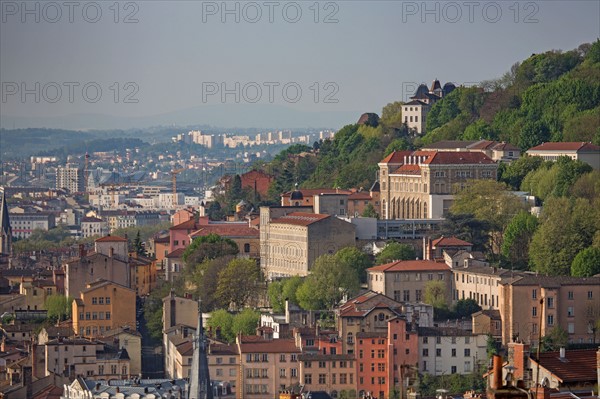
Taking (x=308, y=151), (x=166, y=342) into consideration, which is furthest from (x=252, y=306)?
(x=308, y=151)

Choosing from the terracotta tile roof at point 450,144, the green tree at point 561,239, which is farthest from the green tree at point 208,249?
the green tree at point 561,239

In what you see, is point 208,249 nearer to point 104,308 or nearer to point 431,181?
point 431,181

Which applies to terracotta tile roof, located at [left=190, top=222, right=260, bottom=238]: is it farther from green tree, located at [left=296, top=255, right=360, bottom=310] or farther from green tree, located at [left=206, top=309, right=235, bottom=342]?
green tree, located at [left=206, top=309, right=235, bottom=342]

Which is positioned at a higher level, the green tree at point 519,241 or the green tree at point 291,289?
the green tree at point 519,241

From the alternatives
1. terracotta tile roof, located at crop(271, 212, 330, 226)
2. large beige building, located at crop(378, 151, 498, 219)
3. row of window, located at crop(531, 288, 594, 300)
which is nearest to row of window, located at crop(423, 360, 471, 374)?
row of window, located at crop(531, 288, 594, 300)

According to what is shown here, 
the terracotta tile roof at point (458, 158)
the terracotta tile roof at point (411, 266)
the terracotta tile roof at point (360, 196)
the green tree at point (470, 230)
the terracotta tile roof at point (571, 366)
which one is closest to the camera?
the terracotta tile roof at point (571, 366)

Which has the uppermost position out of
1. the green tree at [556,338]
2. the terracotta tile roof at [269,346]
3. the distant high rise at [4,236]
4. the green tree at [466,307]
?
the green tree at [466,307]

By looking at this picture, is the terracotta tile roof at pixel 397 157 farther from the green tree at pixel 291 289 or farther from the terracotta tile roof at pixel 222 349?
the terracotta tile roof at pixel 222 349
